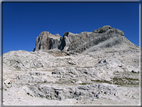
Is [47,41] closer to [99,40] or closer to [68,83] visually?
[99,40]

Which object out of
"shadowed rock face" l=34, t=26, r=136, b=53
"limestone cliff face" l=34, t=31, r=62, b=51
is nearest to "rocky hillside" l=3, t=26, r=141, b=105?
"shadowed rock face" l=34, t=26, r=136, b=53

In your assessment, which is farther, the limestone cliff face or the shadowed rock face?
the limestone cliff face

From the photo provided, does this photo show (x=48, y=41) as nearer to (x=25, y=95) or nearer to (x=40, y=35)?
(x=40, y=35)

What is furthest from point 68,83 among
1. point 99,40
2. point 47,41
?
point 47,41

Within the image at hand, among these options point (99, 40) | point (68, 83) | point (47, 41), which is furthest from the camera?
point (47, 41)

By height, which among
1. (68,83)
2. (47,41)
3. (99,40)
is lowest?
(68,83)

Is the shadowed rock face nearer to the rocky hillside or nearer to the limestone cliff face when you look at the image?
the rocky hillside

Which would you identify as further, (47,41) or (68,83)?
(47,41)

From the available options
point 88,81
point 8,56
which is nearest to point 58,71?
point 88,81

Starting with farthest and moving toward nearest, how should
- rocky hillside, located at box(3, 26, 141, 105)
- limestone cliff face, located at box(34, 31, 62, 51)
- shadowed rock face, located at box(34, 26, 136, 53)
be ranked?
limestone cliff face, located at box(34, 31, 62, 51) → shadowed rock face, located at box(34, 26, 136, 53) → rocky hillside, located at box(3, 26, 141, 105)

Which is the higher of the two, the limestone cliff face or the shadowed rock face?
the limestone cliff face

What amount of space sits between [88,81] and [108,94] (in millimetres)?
5587

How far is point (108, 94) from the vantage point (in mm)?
11133

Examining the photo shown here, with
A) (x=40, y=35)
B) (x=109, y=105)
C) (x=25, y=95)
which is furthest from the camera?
(x=40, y=35)
